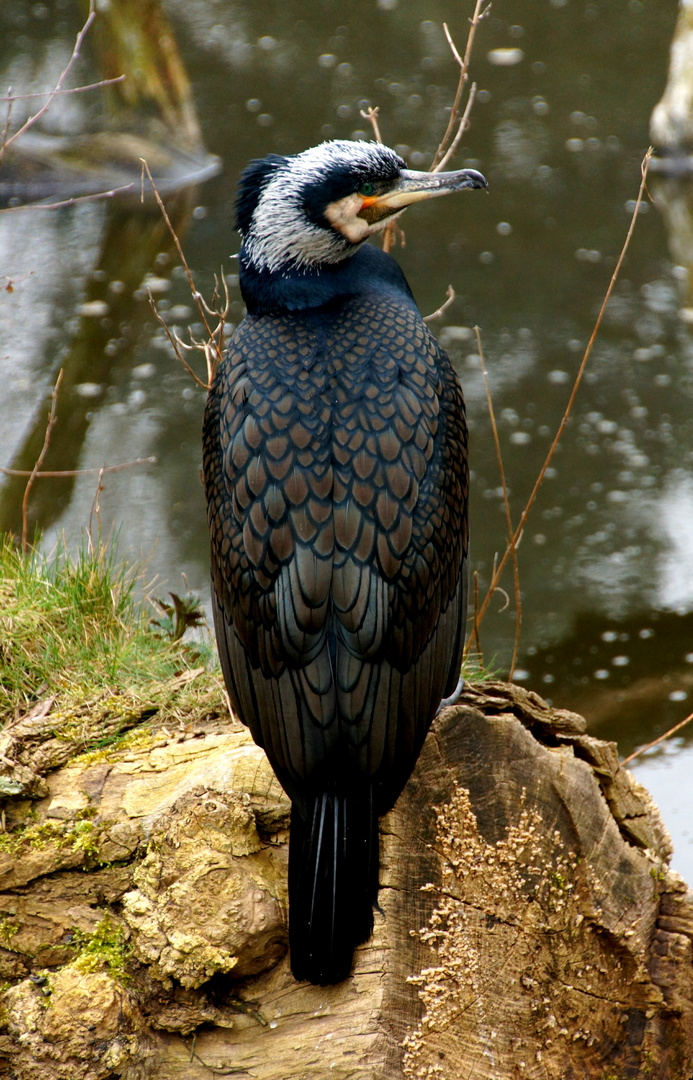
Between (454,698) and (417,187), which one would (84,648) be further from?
(417,187)

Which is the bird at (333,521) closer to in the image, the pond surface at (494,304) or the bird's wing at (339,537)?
the bird's wing at (339,537)

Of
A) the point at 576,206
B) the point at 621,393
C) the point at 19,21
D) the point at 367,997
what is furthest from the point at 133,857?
the point at 19,21

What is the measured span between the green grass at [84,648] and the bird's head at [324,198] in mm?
1129

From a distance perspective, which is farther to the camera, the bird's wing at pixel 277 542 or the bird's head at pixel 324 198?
the bird's head at pixel 324 198

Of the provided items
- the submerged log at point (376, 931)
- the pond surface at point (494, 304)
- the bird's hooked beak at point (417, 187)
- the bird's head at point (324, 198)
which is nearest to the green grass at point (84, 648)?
the submerged log at point (376, 931)

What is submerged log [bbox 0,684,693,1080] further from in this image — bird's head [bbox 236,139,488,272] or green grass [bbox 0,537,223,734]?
bird's head [bbox 236,139,488,272]

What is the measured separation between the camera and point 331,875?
2.01 m

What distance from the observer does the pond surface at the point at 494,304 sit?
4.96m

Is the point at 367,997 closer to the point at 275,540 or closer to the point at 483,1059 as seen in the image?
the point at 483,1059

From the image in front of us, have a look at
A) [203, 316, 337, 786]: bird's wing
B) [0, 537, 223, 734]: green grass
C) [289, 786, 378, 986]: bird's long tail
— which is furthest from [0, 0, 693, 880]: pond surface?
[289, 786, 378, 986]: bird's long tail

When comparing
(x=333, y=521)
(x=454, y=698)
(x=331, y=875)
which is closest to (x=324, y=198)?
(x=333, y=521)

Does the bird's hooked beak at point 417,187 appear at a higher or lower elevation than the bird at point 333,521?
higher

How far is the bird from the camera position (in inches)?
79.1

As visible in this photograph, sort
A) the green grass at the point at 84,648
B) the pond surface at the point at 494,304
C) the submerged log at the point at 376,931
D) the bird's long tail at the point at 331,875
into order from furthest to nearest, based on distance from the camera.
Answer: the pond surface at the point at 494,304 < the green grass at the point at 84,648 < the submerged log at the point at 376,931 < the bird's long tail at the point at 331,875
